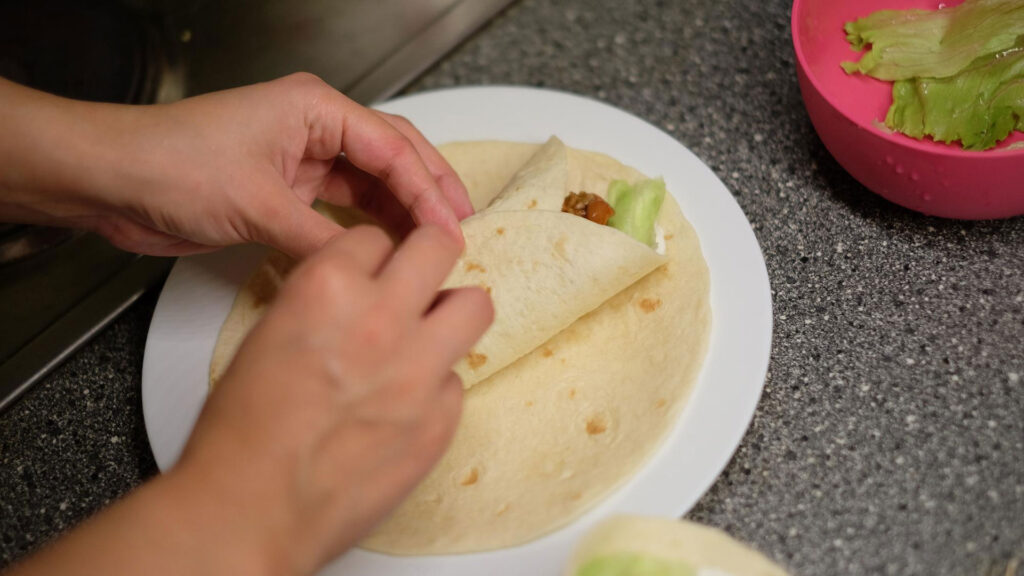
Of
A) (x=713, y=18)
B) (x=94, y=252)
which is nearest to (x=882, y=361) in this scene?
(x=713, y=18)

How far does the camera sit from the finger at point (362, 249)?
3.37 ft

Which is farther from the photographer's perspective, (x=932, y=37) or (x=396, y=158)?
(x=932, y=37)

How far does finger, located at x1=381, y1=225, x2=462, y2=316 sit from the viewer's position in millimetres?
1011

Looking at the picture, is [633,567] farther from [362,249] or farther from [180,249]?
[180,249]

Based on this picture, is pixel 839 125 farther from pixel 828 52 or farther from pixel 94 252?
pixel 94 252

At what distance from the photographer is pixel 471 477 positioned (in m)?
1.43

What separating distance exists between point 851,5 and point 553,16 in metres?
0.87

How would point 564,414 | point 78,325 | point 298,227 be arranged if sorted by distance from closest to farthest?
point 298,227 < point 564,414 < point 78,325

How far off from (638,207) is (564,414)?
47 cm

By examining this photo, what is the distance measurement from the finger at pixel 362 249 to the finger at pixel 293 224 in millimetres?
326

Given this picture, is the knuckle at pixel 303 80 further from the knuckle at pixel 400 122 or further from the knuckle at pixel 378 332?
the knuckle at pixel 378 332

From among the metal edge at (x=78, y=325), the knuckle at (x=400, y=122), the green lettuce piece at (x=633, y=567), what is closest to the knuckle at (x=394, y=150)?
the knuckle at (x=400, y=122)

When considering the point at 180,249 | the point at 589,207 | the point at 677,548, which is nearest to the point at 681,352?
the point at 589,207

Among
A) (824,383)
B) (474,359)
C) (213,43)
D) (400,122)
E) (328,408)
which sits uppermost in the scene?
(328,408)
